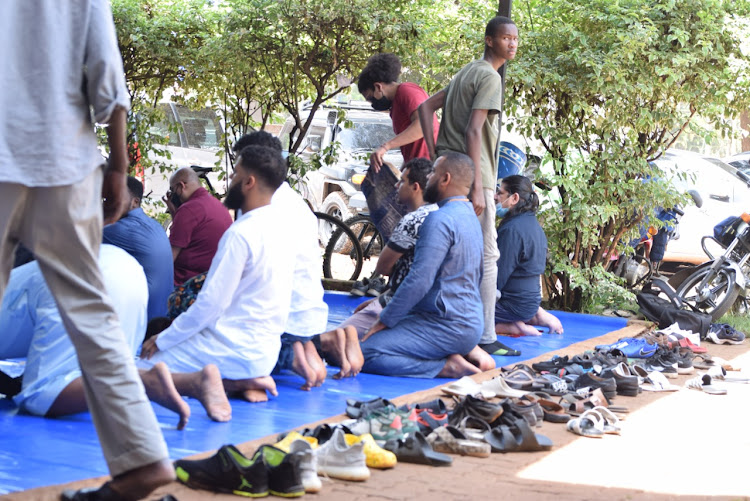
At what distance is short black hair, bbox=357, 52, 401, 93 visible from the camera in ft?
25.7

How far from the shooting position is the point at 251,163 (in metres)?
5.12

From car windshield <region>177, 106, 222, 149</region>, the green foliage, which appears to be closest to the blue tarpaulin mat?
the green foliage

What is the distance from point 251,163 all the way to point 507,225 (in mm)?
3243

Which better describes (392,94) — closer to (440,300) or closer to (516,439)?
(440,300)

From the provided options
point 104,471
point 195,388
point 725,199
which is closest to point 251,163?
point 195,388

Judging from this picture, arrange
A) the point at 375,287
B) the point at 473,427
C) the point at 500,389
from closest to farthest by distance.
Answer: the point at 473,427
the point at 500,389
the point at 375,287

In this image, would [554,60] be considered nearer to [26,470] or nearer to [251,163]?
[251,163]

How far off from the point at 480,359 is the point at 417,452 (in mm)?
2232

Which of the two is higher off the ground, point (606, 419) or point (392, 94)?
point (392, 94)

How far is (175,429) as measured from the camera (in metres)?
4.31

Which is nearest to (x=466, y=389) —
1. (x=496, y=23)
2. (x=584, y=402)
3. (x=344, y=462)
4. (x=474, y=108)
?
(x=584, y=402)

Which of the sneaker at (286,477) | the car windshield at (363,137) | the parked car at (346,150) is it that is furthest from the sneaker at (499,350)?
the car windshield at (363,137)

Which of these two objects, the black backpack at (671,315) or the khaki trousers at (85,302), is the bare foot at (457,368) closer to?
the black backpack at (671,315)

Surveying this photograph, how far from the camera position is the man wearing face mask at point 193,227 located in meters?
6.84
